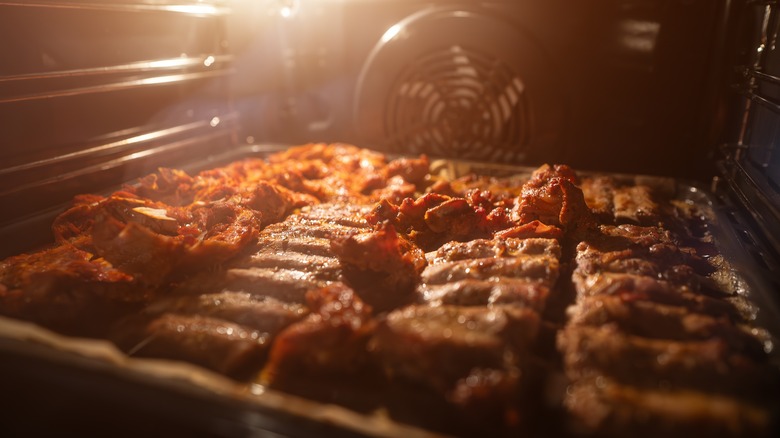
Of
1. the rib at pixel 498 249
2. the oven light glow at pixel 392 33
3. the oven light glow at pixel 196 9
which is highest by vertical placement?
the oven light glow at pixel 196 9

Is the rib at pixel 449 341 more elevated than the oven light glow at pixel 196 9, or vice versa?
the oven light glow at pixel 196 9

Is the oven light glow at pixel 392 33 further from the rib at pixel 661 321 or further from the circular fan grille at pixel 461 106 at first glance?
the rib at pixel 661 321

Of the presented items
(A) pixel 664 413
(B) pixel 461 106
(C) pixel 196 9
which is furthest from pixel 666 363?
(C) pixel 196 9

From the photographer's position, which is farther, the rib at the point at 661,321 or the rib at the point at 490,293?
the rib at the point at 490,293

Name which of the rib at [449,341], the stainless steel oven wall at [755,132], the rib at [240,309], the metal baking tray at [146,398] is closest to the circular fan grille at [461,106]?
the stainless steel oven wall at [755,132]

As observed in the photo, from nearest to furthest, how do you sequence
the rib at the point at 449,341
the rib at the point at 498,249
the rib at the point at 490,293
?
the rib at the point at 449,341 → the rib at the point at 490,293 → the rib at the point at 498,249

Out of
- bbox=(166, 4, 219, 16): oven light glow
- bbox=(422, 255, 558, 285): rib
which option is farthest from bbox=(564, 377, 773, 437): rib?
bbox=(166, 4, 219, 16): oven light glow

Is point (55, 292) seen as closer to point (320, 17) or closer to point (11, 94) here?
point (11, 94)

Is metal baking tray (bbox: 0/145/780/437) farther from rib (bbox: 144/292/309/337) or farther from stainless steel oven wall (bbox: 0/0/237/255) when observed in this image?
stainless steel oven wall (bbox: 0/0/237/255)
